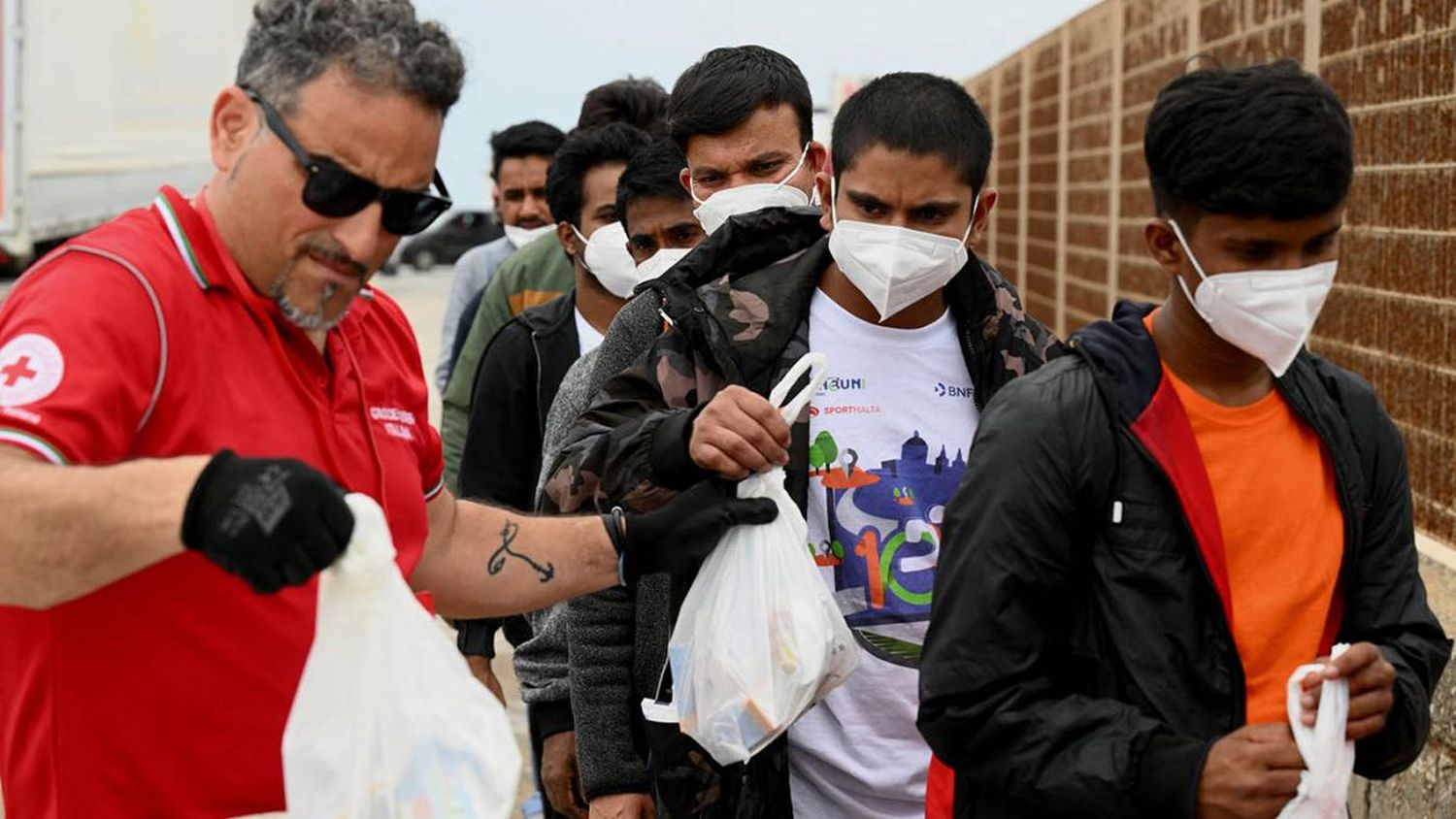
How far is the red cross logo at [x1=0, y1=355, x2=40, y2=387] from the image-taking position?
7.44 ft

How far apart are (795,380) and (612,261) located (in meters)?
1.98

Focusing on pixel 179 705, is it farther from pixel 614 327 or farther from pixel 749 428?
pixel 614 327

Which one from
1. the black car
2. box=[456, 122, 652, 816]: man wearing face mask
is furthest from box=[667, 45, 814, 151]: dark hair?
the black car

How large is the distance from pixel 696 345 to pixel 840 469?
0.34 m

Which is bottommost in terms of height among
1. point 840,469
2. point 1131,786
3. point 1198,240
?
point 1131,786

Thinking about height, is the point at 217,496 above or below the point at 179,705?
above

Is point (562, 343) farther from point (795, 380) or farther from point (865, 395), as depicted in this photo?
point (795, 380)

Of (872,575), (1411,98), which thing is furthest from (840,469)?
(1411,98)

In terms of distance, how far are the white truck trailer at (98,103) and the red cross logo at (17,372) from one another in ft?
69.0

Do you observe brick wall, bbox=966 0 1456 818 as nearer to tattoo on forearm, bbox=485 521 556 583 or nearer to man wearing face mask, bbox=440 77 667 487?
tattoo on forearm, bbox=485 521 556 583

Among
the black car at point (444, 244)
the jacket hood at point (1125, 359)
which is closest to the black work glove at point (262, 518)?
the jacket hood at point (1125, 359)

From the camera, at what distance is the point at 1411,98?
16.6ft

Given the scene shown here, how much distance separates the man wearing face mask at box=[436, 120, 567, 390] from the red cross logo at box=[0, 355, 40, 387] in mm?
5862

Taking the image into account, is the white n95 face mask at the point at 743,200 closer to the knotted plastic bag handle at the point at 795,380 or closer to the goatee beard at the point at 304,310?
the knotted plastic bag handle at the point at 795,380
